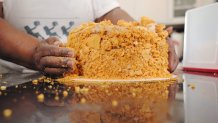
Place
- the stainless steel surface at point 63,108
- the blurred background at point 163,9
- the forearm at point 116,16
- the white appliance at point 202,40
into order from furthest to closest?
the blurred background at point 163,9
the forearm at point 116,16
the white appliance at point 202,40
the stainless steel surface at point 63,108

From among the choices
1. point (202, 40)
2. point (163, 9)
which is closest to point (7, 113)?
point (202, 40)

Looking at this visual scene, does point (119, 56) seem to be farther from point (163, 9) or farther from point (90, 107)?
point (163, 9)

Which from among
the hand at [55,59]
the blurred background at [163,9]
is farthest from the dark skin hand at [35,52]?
the blurred background at [163,9]

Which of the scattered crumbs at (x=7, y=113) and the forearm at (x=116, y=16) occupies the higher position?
the forearm at (x=116, y=16)

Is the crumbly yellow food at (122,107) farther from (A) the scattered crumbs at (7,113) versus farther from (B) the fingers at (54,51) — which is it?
(B) the fingers at (54,51)

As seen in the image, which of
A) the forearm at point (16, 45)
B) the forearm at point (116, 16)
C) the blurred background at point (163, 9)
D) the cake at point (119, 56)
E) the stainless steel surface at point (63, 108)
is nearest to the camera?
the stainless steel surface at point (63, 108)

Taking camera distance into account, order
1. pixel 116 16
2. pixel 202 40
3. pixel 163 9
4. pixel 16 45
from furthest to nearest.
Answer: pixel 163 9
pixel 116 16
pixel 202 40
pixel 16 45

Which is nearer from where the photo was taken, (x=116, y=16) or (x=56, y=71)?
(x=56, y=71)
